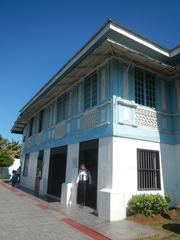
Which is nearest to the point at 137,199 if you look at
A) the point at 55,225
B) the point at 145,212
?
the point at 145,212

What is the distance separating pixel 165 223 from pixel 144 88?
5343 mm

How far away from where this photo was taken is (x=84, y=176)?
32.6 ft

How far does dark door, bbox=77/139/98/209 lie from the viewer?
1005 cm

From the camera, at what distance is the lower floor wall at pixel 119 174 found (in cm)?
789

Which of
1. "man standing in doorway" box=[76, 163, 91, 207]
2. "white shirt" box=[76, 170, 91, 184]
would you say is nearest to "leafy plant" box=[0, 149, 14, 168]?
"man standing in doorway" box=[76, 163, 91, 207]

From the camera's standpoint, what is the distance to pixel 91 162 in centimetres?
1118

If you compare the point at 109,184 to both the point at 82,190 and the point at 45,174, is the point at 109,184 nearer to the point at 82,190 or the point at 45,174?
the point at 82,190

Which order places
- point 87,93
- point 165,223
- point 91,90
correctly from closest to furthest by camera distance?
point 165,223
point 91,90
point 87,93

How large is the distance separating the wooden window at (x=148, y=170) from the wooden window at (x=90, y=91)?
3.09m

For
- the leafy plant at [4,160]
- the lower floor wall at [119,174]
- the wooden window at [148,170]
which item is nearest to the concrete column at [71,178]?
the lower floor wall at [119,174]

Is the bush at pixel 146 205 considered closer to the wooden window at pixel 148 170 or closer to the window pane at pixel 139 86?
the wooden window at pixel 148 170

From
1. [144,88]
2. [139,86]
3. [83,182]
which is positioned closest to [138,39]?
[139,86]

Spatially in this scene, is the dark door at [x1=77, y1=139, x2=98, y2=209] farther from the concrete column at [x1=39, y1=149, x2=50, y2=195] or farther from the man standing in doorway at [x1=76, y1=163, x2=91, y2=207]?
the concrete column at [x1=39, y1=149, x2=50, y2=195]

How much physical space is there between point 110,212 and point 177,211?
8.38 feet
